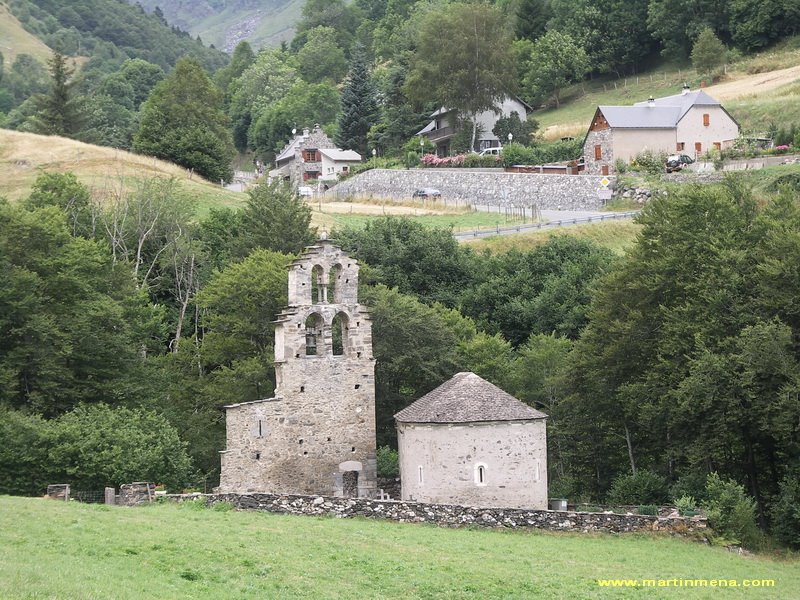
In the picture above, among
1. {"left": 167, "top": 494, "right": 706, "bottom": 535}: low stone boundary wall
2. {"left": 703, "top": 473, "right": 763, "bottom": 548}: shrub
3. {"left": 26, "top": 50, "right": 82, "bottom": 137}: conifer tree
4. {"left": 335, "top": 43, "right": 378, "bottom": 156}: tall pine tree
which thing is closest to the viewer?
{"left": 167, "top": 494, "right": 706, "bottom": 535}: low stone boundary wall

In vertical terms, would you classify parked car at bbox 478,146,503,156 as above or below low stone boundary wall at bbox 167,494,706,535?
above

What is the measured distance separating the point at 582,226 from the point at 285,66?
101 metres

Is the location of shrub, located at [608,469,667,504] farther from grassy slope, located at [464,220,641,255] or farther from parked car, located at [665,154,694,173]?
parked car, located at [665,154,694,173]

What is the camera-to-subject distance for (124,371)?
140 feet

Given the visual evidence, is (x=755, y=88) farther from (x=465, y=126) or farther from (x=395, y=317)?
(x=395, y=317)

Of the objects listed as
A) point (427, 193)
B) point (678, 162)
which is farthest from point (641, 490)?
point (427, 193)

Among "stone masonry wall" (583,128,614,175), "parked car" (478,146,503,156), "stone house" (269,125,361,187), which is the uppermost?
"stone house" (269,125,361,187)

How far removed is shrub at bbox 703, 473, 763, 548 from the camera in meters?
32.0

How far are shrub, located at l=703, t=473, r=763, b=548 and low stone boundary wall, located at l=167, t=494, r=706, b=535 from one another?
51cm

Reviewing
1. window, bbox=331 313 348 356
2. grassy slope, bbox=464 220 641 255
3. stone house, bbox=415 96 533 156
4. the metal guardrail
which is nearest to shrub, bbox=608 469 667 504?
window, bbox=331 313 348 356

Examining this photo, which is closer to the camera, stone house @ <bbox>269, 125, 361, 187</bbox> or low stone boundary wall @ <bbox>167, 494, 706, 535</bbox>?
low stone boundary wall @ <bbox>167, 494, 706, 535</bbox>

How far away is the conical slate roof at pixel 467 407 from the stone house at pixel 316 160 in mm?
69759

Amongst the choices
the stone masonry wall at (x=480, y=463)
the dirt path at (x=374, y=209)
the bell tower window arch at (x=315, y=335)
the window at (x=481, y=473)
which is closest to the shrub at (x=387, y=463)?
the stone masonry wall at (x=480, y=463)

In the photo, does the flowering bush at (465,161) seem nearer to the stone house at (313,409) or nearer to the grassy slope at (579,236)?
the grassy slope at (579,236)
